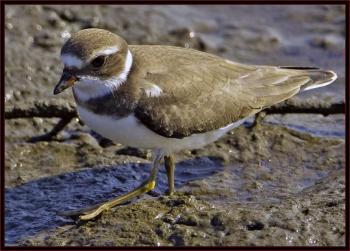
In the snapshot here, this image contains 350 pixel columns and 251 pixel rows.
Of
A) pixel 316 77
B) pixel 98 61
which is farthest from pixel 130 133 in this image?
pixel 316 77

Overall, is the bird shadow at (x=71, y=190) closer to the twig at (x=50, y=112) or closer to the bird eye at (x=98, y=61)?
the twig at (x=50, y=112)

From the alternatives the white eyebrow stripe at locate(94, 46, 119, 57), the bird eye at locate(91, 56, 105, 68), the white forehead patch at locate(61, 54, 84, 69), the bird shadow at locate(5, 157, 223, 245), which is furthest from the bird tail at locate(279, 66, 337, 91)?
the white forehead patch at locate(61, 54, 84, 69)

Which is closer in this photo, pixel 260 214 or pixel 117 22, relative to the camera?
pixel 260 214

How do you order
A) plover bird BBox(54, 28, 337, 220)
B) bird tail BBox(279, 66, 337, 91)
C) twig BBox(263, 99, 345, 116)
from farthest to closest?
twig BBox(263, 99, 345, 116) → bird tail BBox(279, 66, 337, 91) → plover bird BBox(54, 28, 337, 220)

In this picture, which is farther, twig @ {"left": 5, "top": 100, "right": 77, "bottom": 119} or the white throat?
twig @ {"left": 5, "top": 100, "right": 77, "bottom": 119}

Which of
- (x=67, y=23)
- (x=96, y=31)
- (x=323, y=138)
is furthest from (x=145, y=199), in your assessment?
(x=67, y=23)

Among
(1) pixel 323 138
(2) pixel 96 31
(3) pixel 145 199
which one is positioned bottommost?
(3) pixel 145 199

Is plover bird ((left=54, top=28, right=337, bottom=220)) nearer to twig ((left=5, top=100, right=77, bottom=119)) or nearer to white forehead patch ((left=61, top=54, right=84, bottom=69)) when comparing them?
white forehead patch ((left=61, top=54, right=84, bottom=69))

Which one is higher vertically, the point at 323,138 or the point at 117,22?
the point at 117,22

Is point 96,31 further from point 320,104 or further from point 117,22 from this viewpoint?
point 117,22
